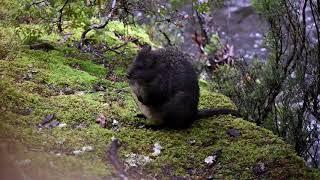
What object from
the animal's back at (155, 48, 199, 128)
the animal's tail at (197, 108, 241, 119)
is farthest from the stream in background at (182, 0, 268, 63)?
the animal's back at (155, 48, 199, 128)

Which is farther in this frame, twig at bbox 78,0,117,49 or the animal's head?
twig at bbox 78,0,117,49

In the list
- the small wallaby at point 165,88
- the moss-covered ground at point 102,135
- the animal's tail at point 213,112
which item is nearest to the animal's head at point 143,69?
the small wallaby at point 165,88

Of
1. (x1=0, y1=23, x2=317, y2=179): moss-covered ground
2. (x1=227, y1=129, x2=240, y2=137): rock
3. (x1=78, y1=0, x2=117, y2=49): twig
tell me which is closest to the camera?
(x1=0, y1=23, x2=317, y2=179): moss-covered ground

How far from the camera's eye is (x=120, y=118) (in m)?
4.85

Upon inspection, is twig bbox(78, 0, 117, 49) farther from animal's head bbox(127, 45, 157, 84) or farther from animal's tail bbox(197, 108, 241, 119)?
animal's tail bbox(197, 108, 241, 119)

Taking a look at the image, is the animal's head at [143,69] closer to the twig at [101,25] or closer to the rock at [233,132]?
the rock at [233,132]

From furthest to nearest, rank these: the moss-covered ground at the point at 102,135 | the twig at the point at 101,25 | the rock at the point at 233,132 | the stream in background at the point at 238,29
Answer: the stream in background at the point at 238,29 < the twig at the point at 101,25 < the rock at the point at 233,132 < the moss-covered ground at the point at 102,135

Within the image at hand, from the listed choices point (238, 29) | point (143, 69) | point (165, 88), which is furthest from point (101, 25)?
point (238, 29)

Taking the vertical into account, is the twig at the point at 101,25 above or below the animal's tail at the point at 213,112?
above

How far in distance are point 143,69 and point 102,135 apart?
754 mm

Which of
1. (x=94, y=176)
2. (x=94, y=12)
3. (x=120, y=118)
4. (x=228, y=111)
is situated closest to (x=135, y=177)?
(x=94, y=176)

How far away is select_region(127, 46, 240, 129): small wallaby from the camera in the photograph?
4.68 metres

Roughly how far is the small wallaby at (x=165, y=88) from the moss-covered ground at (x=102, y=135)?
13cm

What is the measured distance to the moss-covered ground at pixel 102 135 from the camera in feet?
12.9
